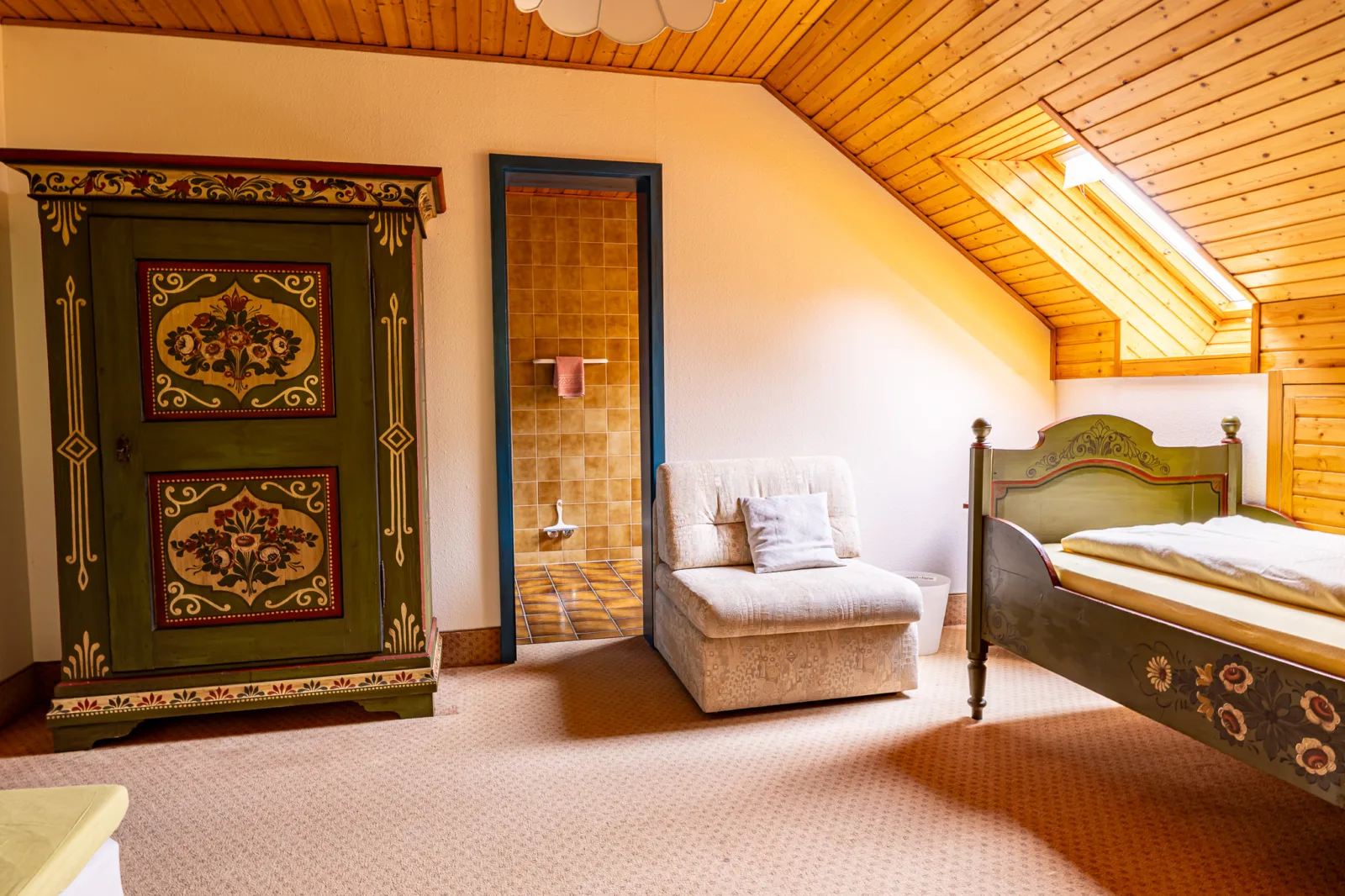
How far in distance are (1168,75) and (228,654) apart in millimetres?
3615

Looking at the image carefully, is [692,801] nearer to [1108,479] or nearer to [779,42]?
[1108,479]

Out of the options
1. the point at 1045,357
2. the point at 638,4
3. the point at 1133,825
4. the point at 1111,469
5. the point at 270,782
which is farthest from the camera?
the point at 1045,357

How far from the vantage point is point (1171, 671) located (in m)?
2.11

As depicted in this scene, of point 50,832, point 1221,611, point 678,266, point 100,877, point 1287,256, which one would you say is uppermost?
point 678,266

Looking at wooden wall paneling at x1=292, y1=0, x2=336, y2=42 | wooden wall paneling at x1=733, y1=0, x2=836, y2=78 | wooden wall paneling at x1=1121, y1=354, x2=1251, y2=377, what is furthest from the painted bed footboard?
wooden wall paneling at x1=292, y1=0, x2=336, y2=42

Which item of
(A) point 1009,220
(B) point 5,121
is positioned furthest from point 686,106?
(B) point 5,121

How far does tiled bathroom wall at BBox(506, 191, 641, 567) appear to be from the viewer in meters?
5.65

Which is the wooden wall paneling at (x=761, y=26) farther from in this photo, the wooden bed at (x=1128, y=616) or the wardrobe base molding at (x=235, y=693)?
the wardrobe base molding at (x=235, y=693)

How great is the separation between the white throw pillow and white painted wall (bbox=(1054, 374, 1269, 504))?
1555mm

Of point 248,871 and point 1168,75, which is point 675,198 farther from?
point 248,871

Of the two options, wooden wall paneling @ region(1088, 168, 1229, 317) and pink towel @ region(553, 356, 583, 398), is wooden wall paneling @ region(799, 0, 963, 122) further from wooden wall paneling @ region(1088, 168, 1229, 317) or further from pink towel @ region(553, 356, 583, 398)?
pink towel @ region(553, 356, 583, 398)

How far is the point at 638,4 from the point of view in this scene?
194 cm

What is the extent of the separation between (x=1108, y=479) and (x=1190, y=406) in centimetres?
78

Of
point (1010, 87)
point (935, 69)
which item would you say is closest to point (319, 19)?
point (935, 69)
